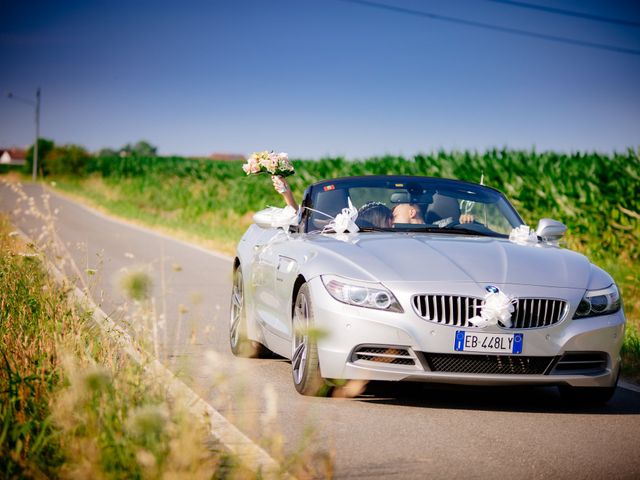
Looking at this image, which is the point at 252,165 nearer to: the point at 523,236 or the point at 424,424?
the point at 523,236

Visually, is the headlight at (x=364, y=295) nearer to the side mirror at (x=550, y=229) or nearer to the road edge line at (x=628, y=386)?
the side mirror at (x=550, y=229)

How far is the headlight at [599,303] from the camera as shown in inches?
254

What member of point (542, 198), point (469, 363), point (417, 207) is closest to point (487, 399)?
point (469, 363)

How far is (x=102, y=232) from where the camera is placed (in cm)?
2466

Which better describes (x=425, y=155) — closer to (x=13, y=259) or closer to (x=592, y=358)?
(x=13, y=259)

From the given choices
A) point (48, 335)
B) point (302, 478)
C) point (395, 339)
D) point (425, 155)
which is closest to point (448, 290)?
point (395, 339)

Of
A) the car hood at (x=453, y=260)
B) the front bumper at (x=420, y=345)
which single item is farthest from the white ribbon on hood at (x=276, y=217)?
the front bumper at (x=420, y=345)

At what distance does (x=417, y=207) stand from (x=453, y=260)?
1575 millimetres

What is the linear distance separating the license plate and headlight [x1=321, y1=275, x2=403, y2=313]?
0.40 m

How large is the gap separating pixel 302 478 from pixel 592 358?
8.57 ft

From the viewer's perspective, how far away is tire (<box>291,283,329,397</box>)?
6.57 metres

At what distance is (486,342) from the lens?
6133mm

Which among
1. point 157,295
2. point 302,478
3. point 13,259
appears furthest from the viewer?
point 157,295

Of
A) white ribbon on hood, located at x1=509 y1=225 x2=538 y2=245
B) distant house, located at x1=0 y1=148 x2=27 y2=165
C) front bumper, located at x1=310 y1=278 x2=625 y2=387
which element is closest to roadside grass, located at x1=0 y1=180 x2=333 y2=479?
front bumper, located at x1=310 y1=278 x2=625 y2=387
